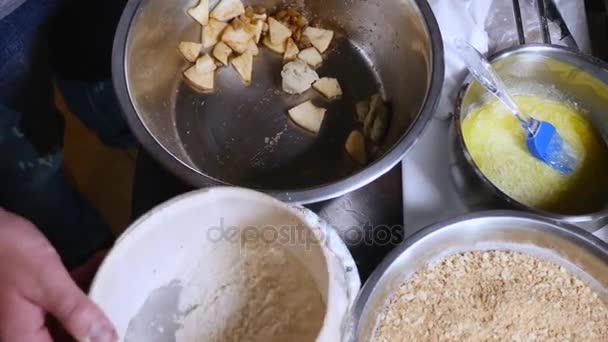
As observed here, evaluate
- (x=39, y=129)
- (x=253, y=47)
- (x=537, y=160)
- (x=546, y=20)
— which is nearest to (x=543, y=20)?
(x=546, y=20)

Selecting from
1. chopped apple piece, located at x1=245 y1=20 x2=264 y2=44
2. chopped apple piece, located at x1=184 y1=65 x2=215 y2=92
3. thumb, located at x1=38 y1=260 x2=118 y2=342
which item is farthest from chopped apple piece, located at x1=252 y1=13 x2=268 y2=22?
thumb, located at x1=38 y1=260 x2=118 y2=342

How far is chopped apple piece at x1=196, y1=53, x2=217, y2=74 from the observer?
94cm

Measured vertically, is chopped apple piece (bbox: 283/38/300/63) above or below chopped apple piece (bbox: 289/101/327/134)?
above

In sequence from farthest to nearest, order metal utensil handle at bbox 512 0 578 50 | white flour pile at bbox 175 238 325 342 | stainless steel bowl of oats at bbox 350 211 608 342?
metal utensil handle at bbox 512 0 578 50 < stainless steel bowl of oats at bbox 350 211 608 342 < white flour pile at bbox 175 238 325 342

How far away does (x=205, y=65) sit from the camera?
0.94 metres

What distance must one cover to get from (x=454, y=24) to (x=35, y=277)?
2.14 ft

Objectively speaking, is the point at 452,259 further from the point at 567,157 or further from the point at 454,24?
the point at 454,24

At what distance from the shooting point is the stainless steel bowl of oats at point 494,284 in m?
0.71

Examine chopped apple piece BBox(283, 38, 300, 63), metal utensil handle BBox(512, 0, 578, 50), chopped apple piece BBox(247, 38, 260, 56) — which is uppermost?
chopped apple piece BBox(247, 38, 260, 56)

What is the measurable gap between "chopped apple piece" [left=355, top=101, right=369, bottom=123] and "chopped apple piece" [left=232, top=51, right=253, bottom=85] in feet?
0.55

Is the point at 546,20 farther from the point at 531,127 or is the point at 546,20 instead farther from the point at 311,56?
the point at 311,56

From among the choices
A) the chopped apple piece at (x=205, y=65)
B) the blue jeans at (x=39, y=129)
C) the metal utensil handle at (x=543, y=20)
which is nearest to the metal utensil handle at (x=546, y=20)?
the metal utensil handle at (x=543, y=20)

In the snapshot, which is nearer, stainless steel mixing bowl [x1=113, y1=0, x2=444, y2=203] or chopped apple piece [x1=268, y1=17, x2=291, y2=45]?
stainless steel mixing bowl [x1=113, y1=0, x2=444, y2=203]

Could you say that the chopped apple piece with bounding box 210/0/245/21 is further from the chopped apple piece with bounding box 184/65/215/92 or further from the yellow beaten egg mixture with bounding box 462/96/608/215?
the yellow beaten egg mixture with bounding box 462/96/608/215
